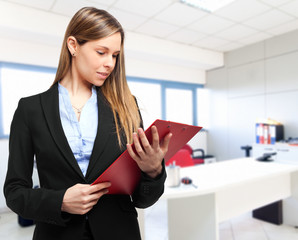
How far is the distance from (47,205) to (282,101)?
4782 mm

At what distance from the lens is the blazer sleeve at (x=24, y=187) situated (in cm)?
64

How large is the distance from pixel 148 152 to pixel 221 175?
1.60 m

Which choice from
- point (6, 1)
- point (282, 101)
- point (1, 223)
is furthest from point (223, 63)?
point (1, 223)

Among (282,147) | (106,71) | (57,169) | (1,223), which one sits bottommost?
(1,223)

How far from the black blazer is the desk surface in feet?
2.73

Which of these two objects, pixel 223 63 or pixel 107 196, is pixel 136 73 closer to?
pixel 223 63

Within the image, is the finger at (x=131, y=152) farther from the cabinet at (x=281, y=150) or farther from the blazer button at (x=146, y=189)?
the cabinet at (x=281, y=150)

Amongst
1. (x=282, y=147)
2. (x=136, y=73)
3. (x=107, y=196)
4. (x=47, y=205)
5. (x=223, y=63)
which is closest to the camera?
(x=47, y=205)

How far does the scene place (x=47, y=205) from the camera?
25.1 inches

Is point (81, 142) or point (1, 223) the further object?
point (1, 223)

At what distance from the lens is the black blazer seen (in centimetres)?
66

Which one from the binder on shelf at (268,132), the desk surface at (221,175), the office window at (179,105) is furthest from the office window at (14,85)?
the binder on shelf at (268,132)

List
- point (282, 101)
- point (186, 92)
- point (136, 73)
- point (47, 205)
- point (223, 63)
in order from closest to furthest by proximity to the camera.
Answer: point (47, 205) < point (282, 101) < point (136, 73) < point (223, 63) < point (186, 92)

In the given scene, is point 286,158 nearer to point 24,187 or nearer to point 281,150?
point 281,150
